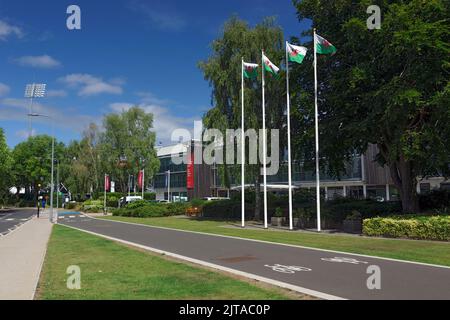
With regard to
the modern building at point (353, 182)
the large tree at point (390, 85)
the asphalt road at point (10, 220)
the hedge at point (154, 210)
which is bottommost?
the asphalt road at point (10, 220)

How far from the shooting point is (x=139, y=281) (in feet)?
30.8

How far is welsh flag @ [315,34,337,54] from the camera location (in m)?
21.8

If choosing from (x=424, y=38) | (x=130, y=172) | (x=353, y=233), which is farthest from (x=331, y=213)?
(x=130, y=172)

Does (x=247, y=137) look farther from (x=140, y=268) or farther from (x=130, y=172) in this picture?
(x=130, y=172)

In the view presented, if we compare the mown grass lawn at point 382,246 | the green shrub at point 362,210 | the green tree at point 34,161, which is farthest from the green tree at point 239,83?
the green tree at point 34,161

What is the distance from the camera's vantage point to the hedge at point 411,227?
55.7 ft

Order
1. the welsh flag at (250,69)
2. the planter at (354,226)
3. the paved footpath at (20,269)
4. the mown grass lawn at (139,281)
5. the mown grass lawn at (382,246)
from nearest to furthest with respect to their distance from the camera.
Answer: the mown grass lawn at (139,281), the paved footpath at (20,269), the mown grass lawn at (382,246), the planter at (354,226), the welsh flag at (250,69)

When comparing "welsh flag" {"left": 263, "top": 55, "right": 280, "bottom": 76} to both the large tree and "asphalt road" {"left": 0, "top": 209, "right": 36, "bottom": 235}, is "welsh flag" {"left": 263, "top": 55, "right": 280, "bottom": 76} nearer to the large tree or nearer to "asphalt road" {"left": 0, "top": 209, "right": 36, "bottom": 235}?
the large tree

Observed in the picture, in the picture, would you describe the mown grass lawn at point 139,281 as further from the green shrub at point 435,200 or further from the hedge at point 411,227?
the green shrub at point 435,200

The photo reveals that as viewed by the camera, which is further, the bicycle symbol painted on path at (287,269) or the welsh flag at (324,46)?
the welsh flag at (324,46)

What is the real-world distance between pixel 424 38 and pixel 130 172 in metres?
46.7

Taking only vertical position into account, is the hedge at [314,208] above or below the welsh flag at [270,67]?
below

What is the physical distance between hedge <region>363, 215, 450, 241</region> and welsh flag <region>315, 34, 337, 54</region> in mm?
8362

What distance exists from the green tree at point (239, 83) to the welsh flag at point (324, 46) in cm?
765
